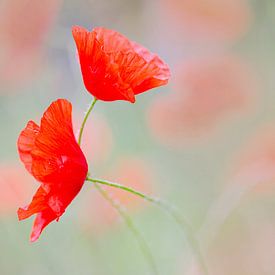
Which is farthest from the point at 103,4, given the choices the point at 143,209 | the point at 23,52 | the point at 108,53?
the point at 108,53

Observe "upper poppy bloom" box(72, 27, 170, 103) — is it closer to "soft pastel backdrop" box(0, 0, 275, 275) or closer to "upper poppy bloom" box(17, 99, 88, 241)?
"upper poppy bloom" box(17, 99, 88, 241)

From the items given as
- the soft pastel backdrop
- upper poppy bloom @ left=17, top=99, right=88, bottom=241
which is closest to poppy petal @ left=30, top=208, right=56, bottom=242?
upper poppy bloom @ left=17, top=99, right=88, bottom=241

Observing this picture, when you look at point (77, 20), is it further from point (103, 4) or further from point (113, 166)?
point (113, 166)

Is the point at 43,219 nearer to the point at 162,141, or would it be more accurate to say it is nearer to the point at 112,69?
the point at 112,69

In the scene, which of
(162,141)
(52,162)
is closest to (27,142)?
(52,162)

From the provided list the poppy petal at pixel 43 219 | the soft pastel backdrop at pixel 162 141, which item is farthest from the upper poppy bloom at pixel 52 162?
the soft pastel backdrop at pixel 162 141

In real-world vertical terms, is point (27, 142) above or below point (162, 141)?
above

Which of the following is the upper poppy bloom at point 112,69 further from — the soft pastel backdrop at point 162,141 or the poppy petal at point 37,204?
the soft pastel backdrop at point 162,141
